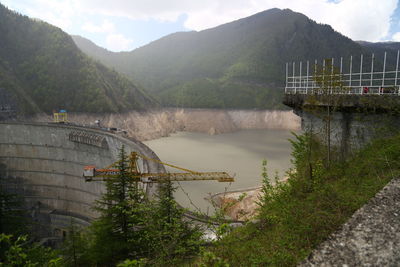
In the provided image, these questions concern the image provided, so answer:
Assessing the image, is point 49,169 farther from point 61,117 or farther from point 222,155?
point 222,155

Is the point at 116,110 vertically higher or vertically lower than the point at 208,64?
lower

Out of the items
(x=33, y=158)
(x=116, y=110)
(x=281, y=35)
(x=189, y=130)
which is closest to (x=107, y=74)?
(x=116, y=110)

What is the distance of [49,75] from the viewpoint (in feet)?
252

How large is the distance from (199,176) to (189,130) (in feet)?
182

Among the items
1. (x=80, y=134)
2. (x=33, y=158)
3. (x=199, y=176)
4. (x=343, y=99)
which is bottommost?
(x=199, y=176)

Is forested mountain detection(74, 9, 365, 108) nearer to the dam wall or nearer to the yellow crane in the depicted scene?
the yellow crane

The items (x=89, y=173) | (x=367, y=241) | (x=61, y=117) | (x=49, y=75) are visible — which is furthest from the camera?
(x=49, y=75)

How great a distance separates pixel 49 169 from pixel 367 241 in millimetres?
45790

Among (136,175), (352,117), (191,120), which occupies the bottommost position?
(191,120)

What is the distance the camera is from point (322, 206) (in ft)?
29.0

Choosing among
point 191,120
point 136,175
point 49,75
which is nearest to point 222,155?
point 136,175

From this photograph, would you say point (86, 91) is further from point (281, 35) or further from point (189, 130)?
point (281, 35)

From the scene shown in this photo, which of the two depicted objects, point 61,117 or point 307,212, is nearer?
point 307,212

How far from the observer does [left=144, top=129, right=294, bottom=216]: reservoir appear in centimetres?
3631
